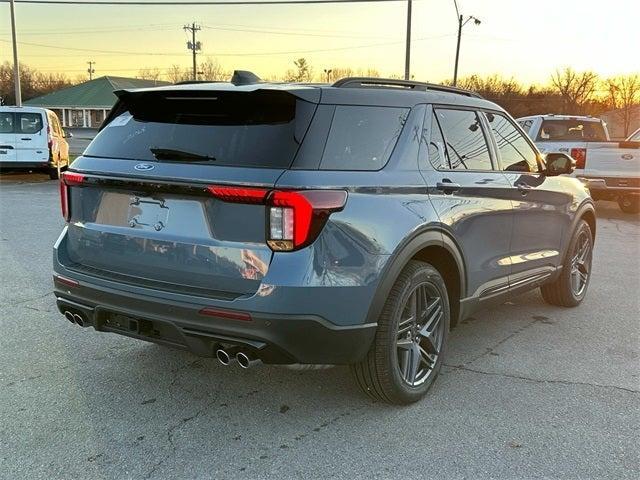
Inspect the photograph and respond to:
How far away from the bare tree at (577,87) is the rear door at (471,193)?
73002 millimetres

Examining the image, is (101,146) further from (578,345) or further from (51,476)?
(578,345)

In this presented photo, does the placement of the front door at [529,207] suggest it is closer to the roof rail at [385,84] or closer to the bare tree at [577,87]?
the roof rail at [385,84]

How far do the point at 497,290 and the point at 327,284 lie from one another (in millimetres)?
1940

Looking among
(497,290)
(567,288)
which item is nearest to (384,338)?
(497,290)

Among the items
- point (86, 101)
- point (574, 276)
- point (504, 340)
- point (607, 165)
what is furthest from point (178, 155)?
point (86, 101)

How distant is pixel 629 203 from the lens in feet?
42.8

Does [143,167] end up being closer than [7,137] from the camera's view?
Yes

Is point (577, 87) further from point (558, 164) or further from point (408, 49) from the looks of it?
point (558, 164)

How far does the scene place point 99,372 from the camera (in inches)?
158

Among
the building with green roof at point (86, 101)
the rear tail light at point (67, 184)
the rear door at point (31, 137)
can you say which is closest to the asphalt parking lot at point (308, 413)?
the rear tail light at point (67, 184)

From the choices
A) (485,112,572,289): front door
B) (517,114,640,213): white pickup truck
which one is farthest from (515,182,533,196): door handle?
(517,114,640,213): white pickup truck

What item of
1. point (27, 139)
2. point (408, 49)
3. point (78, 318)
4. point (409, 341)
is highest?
point (408, 49)

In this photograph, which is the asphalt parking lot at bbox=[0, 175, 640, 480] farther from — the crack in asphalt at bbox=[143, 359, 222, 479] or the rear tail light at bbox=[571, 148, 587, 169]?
the rear tail light at bbox=[571, 148, 587, 169]

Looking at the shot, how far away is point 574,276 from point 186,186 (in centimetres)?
417
